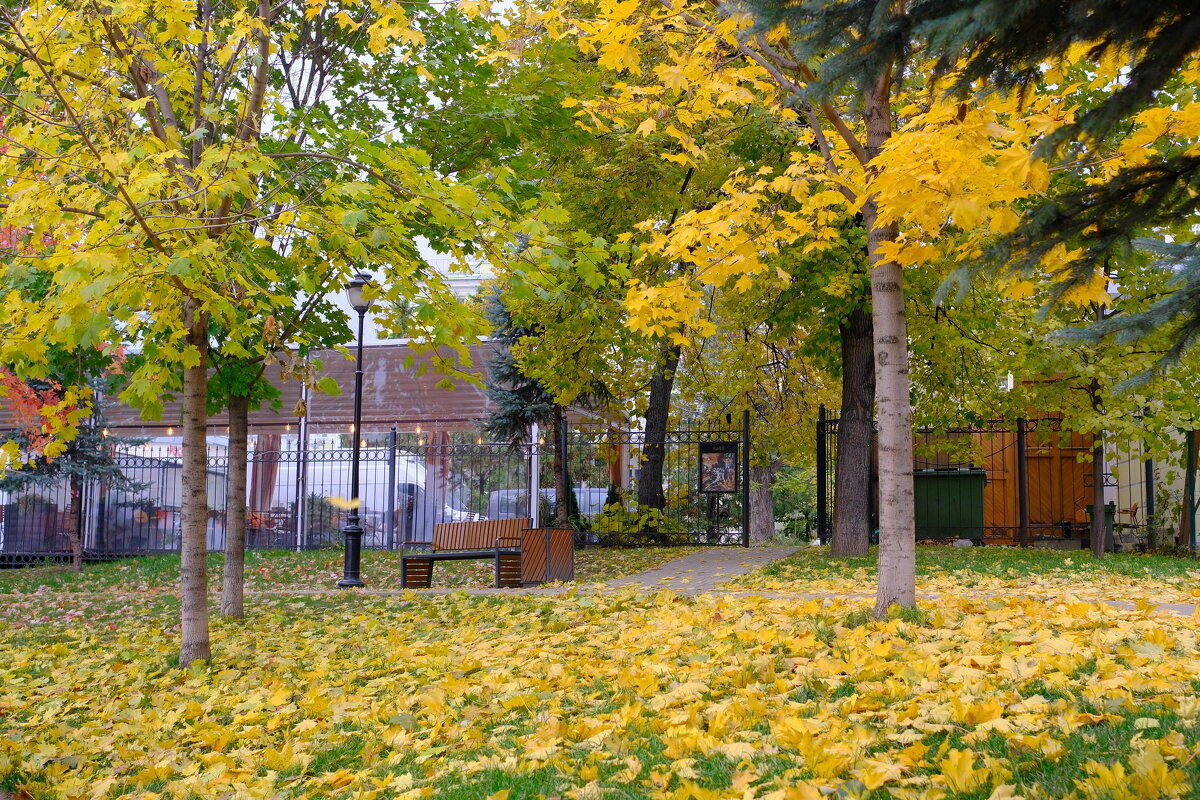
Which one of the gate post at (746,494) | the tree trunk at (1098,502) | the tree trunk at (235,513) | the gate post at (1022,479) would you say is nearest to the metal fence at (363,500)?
the gate post at (746,494)

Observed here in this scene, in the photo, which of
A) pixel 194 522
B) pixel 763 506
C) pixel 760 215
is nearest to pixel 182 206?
pixel 194 522

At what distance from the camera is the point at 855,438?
1396cm

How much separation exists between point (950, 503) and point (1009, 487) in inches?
80.7

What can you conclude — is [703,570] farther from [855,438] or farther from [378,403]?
[378,403]

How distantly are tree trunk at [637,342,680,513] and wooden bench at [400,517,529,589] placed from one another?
6828 mm

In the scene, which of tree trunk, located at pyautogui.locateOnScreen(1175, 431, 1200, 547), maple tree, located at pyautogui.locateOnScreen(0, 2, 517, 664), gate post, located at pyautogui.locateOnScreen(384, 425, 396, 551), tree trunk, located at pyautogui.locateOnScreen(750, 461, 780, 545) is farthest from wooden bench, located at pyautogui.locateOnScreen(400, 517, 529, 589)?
tree trunk, located at pyautogui.locateOnScreen(750, 461, 780, 545)

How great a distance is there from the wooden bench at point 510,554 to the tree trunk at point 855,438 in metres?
4.07

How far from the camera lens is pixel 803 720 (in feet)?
12.4

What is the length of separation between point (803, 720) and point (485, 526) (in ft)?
29.6

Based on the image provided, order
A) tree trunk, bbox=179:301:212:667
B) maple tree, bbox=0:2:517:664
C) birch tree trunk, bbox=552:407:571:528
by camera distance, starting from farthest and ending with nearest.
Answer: birch tree trunk, bbox=552:407:571:528
tree trunk, bbox=179:301:212:667
maple tree, bbox=0:2:517:664

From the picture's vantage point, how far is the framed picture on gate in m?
17.0

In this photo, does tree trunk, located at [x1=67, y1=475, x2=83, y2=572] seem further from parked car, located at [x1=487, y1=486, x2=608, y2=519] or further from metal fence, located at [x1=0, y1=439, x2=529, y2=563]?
parked car, located at [x1=487, y1=486, x2=608, y2=519]

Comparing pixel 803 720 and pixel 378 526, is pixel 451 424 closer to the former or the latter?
pixel 378 526

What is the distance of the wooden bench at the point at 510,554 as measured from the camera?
1152cm
